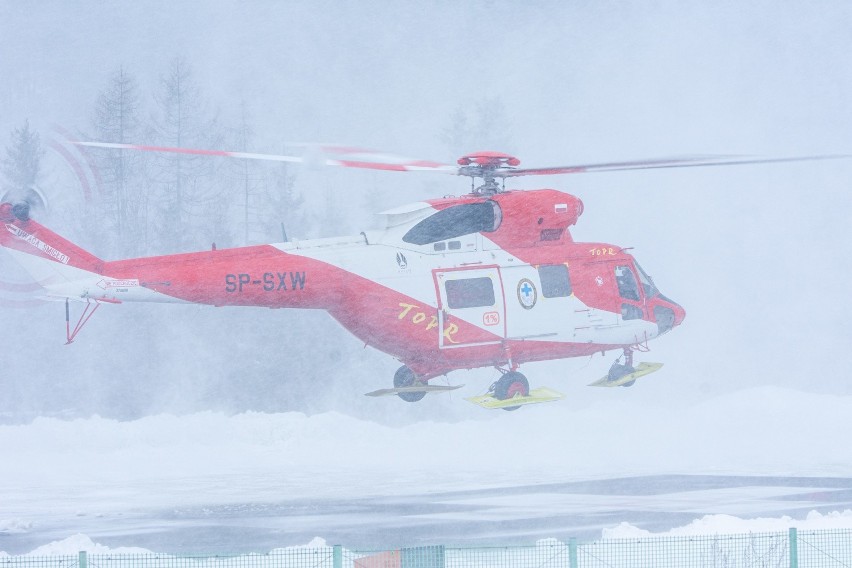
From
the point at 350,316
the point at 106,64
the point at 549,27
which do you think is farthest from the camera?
the point at 549,27

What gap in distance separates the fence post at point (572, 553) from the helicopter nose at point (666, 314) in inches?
131

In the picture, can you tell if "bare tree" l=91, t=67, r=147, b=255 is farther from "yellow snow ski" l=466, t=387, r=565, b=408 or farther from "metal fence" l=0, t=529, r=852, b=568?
"yellow snow ski" l=466, t=387, r=565, b=408

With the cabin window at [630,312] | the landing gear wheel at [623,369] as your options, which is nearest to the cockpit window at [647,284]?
the cabin window at [630,312]

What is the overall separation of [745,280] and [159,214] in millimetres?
7393

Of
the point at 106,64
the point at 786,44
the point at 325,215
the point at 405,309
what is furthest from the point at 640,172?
the point at 106,64

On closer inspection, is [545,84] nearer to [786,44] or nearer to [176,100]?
[786,44]

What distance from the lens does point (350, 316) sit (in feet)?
33.5

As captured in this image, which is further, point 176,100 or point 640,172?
point 640,172

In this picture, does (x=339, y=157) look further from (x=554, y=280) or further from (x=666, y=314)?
(x=666, y=314)

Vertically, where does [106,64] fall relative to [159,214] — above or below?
above

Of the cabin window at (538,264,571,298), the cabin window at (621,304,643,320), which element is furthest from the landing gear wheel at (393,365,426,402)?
the cabin window at (621,304,643,320)

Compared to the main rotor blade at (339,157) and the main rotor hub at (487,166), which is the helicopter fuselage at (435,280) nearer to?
the main rotor hub at (487,166)

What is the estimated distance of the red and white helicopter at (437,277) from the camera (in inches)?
373

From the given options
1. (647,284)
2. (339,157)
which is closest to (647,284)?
(647,284)
